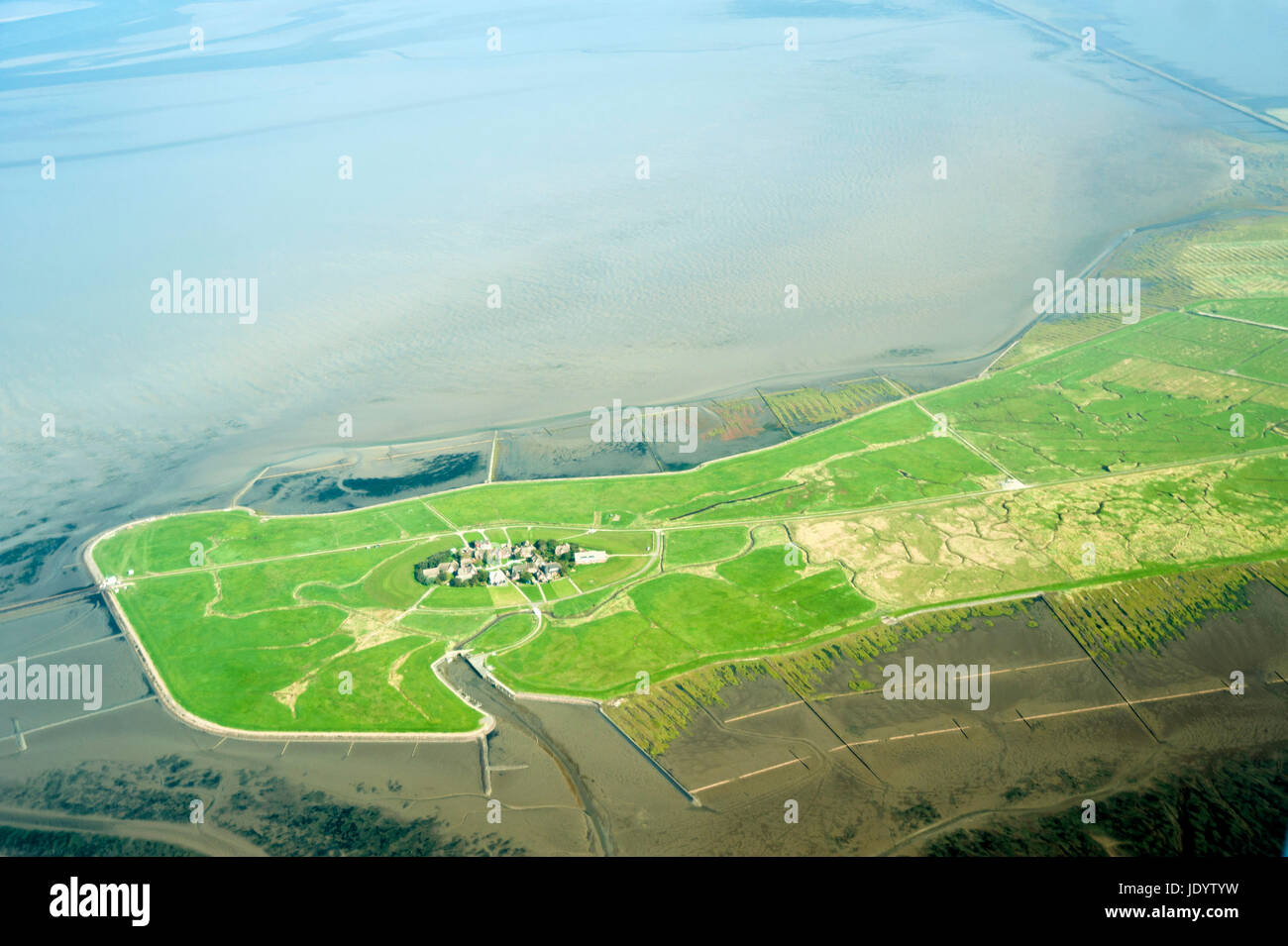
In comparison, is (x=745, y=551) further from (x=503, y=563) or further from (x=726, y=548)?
(x=503, y=563)

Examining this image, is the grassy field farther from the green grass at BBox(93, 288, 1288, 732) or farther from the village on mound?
the village on mound

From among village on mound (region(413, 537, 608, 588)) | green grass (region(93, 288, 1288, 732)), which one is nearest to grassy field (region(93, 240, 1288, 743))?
green grass (region(93, 288, 1288, 732))

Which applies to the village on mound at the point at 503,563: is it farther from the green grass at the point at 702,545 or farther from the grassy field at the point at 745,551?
the green grass at the point at 702,545

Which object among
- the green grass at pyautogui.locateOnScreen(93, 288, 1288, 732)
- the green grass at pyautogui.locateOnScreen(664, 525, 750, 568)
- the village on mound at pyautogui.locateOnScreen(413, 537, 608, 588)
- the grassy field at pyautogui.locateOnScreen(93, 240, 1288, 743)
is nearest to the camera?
the grassy field at pyautogui.locateOnScreen(93, 240, 1288, 743)

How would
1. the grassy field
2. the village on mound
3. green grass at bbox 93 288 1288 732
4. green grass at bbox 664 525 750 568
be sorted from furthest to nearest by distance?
green grass at bbox 664 525 750 568, the village on mound, green grass at bbox 93 288 1288 732, the grassy field

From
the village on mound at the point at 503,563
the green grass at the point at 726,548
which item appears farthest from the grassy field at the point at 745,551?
the village on mound at the point at 503,563
